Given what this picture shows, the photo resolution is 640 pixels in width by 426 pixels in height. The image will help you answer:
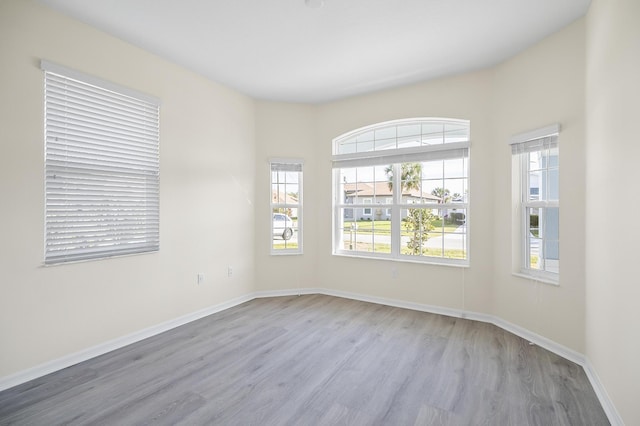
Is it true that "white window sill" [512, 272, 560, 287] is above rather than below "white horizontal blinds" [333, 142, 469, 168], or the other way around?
below

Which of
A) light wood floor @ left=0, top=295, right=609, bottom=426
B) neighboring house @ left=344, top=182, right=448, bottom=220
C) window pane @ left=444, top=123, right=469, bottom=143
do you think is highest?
window pane @ left=444, top=123, right=469, bottom=143

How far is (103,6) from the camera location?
98.9 inches

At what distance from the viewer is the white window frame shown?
15.5 feet

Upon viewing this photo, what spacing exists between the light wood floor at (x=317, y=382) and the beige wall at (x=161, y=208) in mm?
357

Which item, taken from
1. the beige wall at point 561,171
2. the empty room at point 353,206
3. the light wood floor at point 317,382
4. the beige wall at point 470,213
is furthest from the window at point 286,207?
the beige wall at point 561,171

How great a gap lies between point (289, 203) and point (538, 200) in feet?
10.5

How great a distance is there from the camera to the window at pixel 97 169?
101 inches

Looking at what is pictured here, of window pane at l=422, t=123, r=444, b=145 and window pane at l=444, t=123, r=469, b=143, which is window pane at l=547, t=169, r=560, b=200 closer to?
window pane at l=444, t=123, r=469, b=143

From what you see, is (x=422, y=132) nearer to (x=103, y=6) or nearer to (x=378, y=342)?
(x=378, y=342)

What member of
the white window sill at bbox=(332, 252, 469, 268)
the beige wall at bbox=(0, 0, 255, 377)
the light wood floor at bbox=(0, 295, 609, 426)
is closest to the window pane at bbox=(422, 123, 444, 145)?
the white window sill at bbox=(332, 252, 469, 268)

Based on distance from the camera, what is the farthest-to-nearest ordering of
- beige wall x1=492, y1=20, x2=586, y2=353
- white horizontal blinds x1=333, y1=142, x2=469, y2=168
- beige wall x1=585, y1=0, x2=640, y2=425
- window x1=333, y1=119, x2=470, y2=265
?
window x1=333, y1=119, x2=470, y2=265 → white horizontal blinds x1=333, y1=142, x2=469, y2=168 → beige wall x1=492, y1=20, x2=586, y2=353 → beige wall x1=585, y1=0, x2=640, y2=425

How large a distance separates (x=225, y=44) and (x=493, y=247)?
3703mm

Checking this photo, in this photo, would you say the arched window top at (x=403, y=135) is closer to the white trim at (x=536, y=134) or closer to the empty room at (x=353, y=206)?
the empty room at (x=353, y=206)

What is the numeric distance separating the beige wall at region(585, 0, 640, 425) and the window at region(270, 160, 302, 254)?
136 inches
